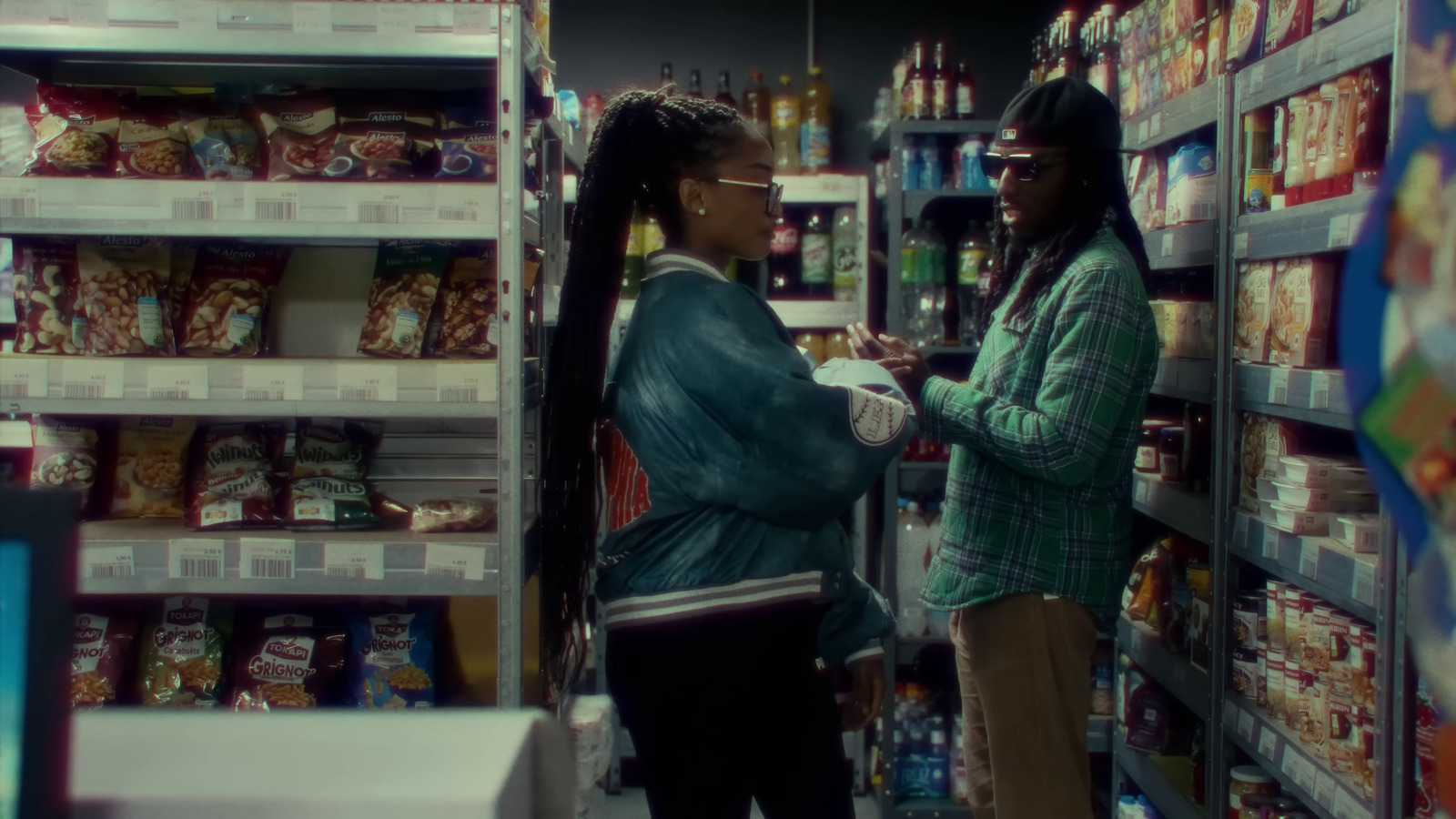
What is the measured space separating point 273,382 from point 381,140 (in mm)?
516

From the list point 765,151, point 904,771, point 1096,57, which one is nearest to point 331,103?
point 765,151

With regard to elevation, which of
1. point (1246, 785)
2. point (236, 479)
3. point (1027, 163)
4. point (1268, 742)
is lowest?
point (1246, 785)

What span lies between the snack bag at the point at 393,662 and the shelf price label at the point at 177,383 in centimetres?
60

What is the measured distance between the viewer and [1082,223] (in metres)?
2.20

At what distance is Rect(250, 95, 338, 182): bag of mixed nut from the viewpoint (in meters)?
2.33

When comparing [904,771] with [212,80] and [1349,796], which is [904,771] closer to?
[1349,796]

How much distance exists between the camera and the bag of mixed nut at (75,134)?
Answer: 228 cm

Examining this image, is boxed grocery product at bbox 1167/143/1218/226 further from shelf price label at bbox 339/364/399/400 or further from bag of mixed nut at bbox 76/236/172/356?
bag of mixed nut at bbox 76/236/172/356

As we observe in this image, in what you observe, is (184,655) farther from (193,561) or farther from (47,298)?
(47,298)

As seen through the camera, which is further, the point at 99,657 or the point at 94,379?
the point at 99,657

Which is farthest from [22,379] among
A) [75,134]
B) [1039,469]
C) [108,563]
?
[1039,469]

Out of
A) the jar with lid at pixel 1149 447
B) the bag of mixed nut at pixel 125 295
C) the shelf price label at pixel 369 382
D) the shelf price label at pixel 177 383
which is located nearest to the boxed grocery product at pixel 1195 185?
the jar with lid at pixel 1149 447

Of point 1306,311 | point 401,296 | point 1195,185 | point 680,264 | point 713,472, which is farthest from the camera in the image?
point 1195,185

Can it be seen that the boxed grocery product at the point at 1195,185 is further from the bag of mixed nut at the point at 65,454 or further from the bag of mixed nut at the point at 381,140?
the bag of mixed nut at the point at 65,454
